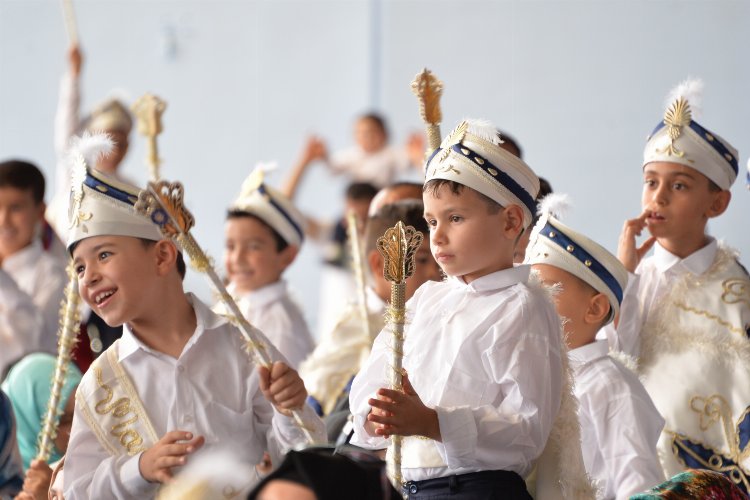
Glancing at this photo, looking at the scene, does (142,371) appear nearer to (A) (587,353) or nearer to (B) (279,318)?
(A) (587,353)

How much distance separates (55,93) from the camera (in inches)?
420

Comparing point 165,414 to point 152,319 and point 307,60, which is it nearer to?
point 152,319

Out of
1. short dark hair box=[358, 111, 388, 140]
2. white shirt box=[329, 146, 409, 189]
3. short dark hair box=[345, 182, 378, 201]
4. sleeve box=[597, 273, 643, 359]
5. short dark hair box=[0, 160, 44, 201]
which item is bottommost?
sleeve box=[597, 273, 643, 359]

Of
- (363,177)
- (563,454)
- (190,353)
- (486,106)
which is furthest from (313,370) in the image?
(363,177)

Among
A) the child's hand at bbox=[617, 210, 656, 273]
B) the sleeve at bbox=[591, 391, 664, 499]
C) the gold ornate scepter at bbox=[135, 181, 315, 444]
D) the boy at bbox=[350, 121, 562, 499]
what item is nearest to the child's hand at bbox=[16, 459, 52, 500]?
the gold ornate scepter at bbox=[135, 181, 315, 444]

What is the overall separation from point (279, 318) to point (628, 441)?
6.47ft

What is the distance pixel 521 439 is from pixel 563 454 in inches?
9.7

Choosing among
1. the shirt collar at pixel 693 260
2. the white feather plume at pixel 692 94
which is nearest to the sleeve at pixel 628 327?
the shirt collar at pixel 693 260

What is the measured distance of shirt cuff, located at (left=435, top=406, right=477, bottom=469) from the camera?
2605 millimetres

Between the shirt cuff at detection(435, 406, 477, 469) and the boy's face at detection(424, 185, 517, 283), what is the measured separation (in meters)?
0.39

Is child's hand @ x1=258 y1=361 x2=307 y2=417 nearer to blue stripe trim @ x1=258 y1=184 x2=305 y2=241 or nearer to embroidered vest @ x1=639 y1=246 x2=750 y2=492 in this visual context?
embroidered vest @ x1=639 y1=246 x2=750 y2=492

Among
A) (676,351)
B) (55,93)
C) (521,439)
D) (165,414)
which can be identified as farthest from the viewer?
(55,93)

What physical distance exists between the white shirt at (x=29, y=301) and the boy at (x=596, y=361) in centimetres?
247

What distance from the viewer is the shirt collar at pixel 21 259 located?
527 cm
